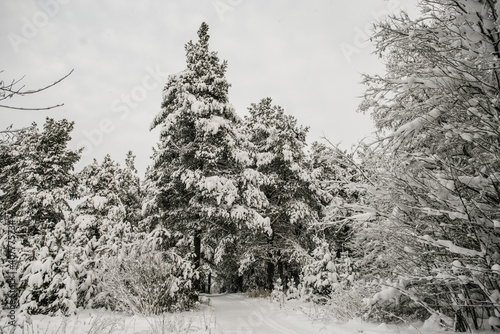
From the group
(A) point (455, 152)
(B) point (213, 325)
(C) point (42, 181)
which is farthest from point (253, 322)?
(C) point (42, 181)

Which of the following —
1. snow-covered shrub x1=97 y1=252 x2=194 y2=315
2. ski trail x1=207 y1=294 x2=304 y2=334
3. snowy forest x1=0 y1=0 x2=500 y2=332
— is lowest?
ski trail x1=207 y1=294 x2=304 y2=334

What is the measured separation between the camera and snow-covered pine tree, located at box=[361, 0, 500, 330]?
133 inches

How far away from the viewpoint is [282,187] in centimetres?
1800

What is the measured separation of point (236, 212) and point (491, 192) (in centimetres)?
924

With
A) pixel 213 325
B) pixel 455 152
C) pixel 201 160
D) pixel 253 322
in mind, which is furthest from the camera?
pixel 201 160

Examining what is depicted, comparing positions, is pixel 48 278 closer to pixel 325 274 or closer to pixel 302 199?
pixel 325 274

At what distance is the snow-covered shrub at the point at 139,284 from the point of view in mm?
8070

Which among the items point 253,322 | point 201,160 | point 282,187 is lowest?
point 253,322

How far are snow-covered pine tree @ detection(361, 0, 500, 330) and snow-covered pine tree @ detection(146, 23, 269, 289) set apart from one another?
7.52 meters

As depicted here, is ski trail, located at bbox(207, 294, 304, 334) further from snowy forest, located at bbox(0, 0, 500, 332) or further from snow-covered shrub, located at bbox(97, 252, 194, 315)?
snow-covered shrub, located at bbox(97, 252, 194, 315)

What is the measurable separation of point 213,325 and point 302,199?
11.4 m

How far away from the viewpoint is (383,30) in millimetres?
4762

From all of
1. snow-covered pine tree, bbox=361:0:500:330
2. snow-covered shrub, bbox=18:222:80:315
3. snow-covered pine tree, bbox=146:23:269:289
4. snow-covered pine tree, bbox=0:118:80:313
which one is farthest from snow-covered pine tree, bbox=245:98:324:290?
snow-covered pine tree, bbox=361:0:500:330

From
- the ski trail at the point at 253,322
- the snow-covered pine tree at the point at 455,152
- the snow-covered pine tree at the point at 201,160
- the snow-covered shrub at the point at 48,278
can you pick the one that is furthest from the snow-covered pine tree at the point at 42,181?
the snow-covered pine tree at the point at 455,152
